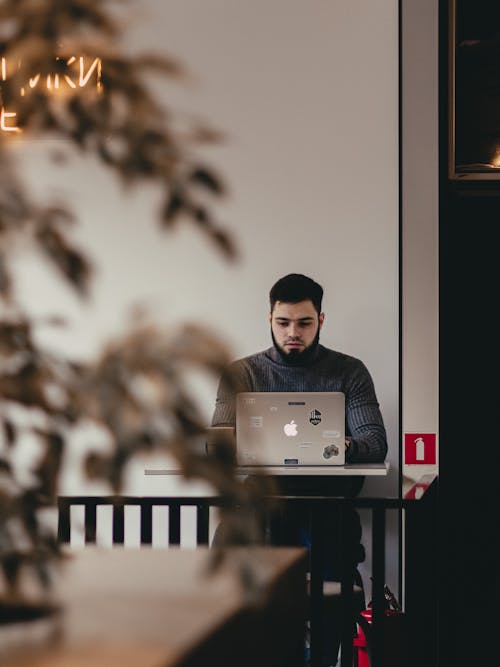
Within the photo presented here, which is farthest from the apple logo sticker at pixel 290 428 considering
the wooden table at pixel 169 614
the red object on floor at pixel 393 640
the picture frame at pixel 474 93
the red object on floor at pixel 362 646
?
the wooden table at pixel 169 614

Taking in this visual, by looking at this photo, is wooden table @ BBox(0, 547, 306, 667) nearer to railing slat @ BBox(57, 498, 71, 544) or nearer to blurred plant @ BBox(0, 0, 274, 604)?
blurred plant @ BBox(0, 0, 274, 604)

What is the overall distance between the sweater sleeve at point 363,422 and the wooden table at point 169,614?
11.9ft


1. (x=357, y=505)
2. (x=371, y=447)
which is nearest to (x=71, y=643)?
(x=357, y=505)

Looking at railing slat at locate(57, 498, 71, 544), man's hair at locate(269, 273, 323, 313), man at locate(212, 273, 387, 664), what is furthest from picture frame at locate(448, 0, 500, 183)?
railing slat at locate(57, 498, 71, 544)

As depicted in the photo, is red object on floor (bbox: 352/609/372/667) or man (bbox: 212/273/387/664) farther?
man (bbox: 212/273/387/664)

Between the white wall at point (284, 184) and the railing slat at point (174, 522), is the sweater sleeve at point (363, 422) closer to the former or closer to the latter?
the white wall at point (284, 184)

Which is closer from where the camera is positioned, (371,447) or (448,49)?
(371,447)

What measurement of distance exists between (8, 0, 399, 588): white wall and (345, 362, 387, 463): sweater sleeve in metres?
0.23

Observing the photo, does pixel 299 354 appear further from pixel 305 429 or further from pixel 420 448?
pixel 420 448

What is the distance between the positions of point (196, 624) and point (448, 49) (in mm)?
4828

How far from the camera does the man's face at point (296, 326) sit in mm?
5203

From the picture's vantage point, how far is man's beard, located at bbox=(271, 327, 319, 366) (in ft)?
17.2

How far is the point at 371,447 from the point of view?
4.92 metres

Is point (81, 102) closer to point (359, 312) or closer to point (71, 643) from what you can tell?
point (71, 643)
